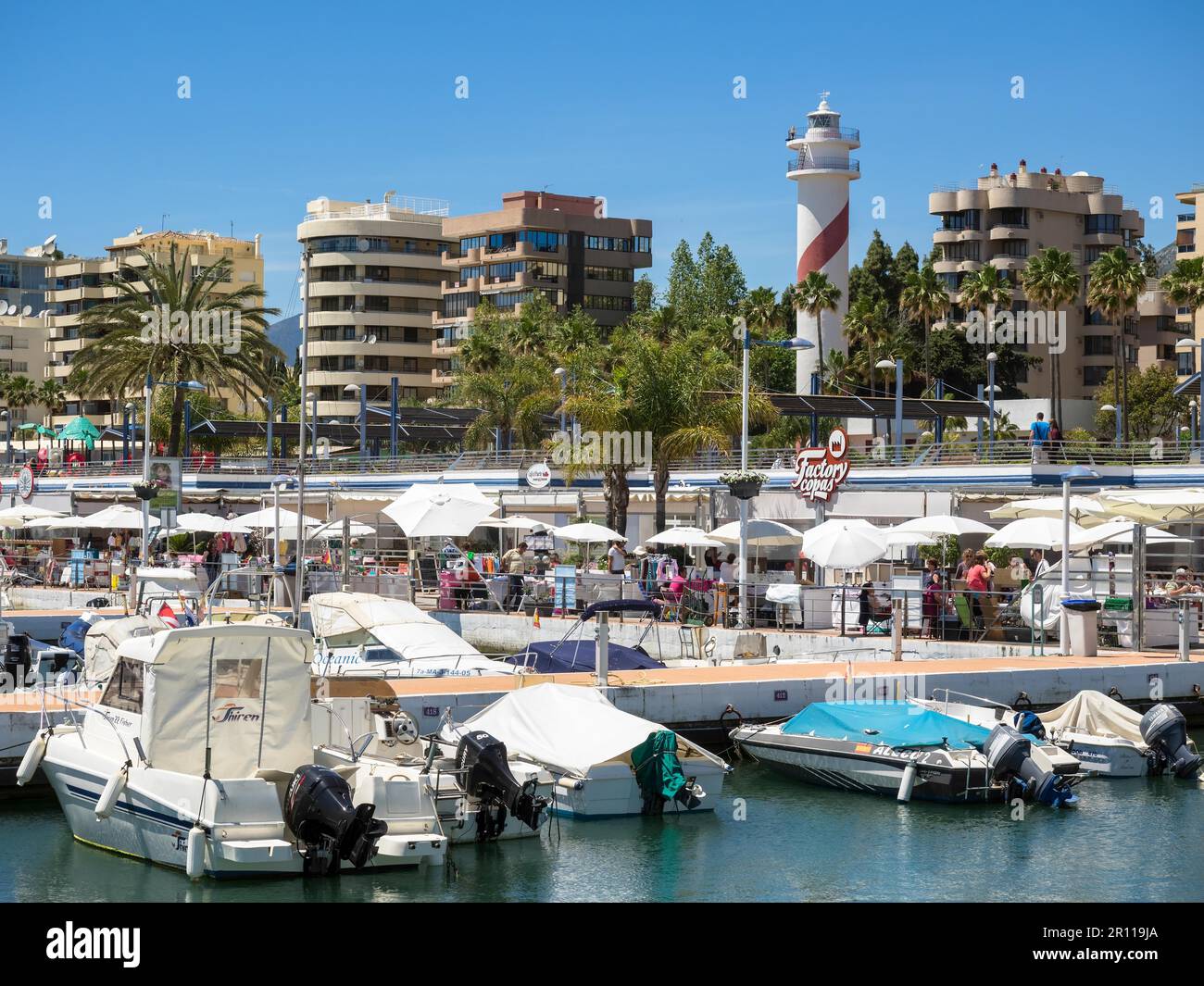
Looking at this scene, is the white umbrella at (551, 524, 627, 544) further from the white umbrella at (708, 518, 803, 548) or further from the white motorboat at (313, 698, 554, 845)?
the white motorboat at (313, 698, 554, 845)

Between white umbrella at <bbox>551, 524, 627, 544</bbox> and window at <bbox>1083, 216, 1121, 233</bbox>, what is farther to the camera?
window at <bbox>1083, 216, 1121, 233</bbox>

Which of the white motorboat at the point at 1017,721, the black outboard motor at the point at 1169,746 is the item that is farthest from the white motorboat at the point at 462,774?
the black outboard motor at the point at 1169,746

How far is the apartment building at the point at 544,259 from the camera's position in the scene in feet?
377

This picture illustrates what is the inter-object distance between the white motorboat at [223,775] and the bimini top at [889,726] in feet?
24.5

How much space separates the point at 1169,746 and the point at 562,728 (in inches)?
367

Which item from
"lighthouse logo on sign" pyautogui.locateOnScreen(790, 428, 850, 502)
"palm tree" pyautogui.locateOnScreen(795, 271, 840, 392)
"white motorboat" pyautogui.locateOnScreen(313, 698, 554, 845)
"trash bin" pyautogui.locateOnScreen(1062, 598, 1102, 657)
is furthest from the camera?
"palm tree" pyautogui.locateOnScreen(795, 271, 840, 392)

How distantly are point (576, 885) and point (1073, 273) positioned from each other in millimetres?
71721

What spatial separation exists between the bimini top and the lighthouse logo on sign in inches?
473

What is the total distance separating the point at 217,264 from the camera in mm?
63594

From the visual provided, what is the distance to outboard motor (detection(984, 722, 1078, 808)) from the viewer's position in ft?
72.7

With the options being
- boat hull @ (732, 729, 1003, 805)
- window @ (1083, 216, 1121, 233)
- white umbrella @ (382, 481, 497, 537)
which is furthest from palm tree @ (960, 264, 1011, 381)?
boat hull @ (732, 729, 1003, 805)

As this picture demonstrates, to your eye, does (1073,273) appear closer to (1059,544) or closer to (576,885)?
(1059,544)

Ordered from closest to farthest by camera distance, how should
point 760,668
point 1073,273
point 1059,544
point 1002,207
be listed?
point 760,668
point 1059,544
point 1073,273
point 1002,207
